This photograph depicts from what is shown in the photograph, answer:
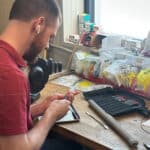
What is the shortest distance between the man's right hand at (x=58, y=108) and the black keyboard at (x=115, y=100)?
0.65 feet

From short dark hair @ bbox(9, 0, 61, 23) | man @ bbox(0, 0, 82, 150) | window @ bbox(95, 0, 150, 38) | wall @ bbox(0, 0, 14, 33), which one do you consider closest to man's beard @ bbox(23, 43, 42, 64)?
man @ bbox(0, 0, 82, 150)

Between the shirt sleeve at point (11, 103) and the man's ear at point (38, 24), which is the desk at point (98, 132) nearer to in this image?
the shirt sleeve at point (11, 103)

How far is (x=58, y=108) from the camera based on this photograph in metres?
1.43

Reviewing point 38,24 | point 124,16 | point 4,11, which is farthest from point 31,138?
point 4,11

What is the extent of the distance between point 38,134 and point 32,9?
0.48 metres

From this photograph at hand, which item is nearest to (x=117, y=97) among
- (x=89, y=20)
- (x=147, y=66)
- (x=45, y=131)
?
(x=147, y=66)

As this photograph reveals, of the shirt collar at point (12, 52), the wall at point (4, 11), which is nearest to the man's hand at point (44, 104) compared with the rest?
the shirt collar at point (12, 52)

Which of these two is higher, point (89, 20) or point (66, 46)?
point (89, 20)

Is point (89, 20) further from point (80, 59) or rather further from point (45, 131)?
point (45, 131)

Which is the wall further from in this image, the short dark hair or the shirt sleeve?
the shirt sleeve

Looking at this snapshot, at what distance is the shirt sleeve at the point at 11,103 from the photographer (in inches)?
44.5

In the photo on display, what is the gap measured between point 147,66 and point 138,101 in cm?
20

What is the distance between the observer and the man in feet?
3.73

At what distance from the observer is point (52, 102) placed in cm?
150
